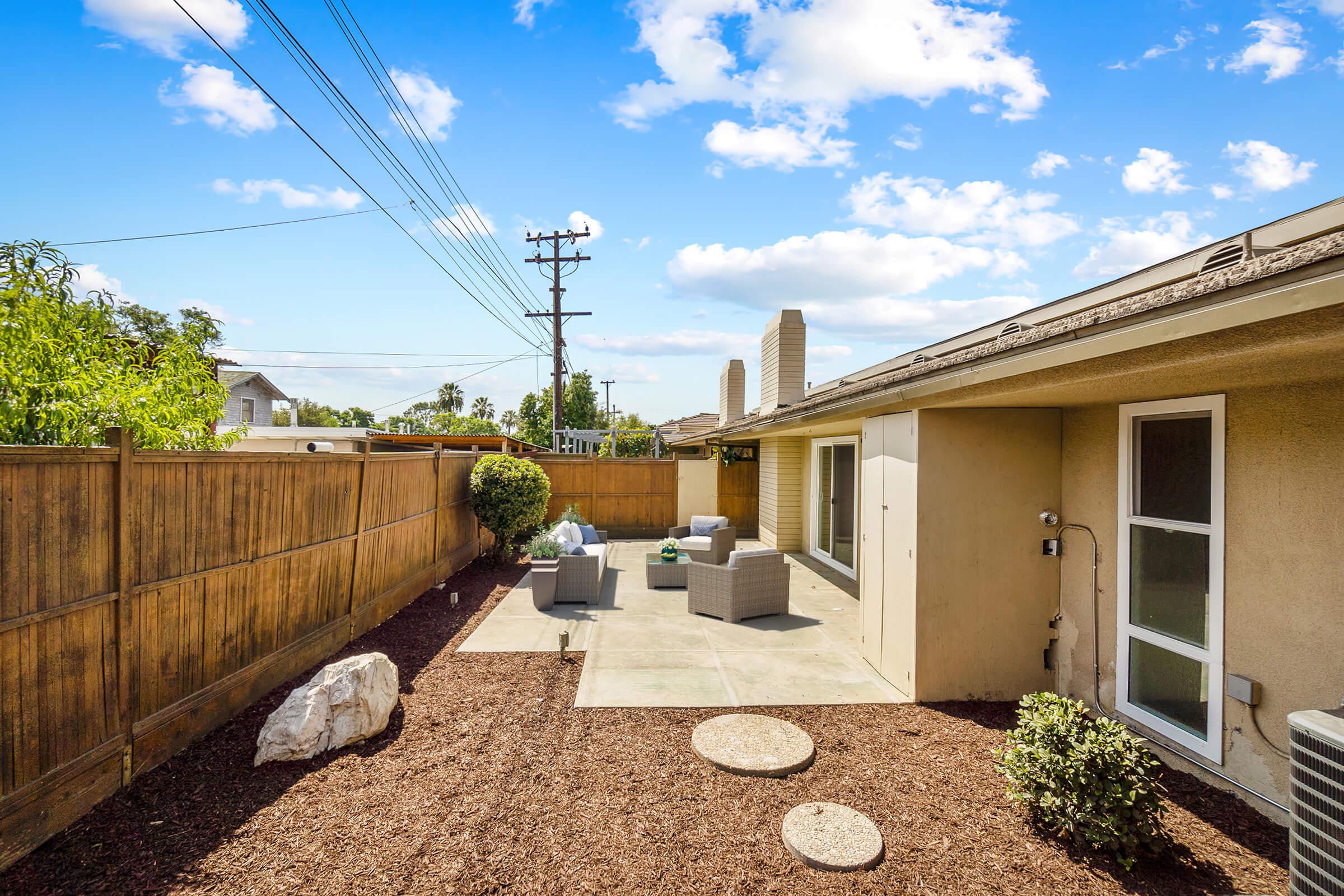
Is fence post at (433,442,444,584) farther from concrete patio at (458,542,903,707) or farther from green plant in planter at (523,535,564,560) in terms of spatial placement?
green plant in planter at (523,535,564,560)

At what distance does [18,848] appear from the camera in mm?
2604

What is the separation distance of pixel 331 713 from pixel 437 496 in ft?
17.4

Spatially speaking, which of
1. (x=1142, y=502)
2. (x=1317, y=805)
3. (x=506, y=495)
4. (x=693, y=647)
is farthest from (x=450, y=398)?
(x=1317, y=805)

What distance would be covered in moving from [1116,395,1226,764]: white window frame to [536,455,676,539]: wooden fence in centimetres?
1080

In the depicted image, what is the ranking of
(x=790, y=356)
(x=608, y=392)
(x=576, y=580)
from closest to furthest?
(x=576, y=580) < (x=790, y=356) < (x=608, y=392)

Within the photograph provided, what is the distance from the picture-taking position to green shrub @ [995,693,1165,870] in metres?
2.80

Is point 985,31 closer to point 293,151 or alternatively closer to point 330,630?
point 293,151

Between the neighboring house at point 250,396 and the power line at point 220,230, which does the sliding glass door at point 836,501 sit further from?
the neighboring house at point 250,396

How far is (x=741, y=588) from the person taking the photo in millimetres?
7137

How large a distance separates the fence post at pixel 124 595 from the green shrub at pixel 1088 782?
4.77 meters

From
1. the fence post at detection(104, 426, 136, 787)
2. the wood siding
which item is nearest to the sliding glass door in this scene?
the wood siding

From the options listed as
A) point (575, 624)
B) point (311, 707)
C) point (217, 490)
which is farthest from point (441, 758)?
point (575, 624)

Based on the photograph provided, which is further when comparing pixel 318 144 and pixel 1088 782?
pixel 318 144

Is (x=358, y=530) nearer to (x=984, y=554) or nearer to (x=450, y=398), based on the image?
(x=984, y=554)
